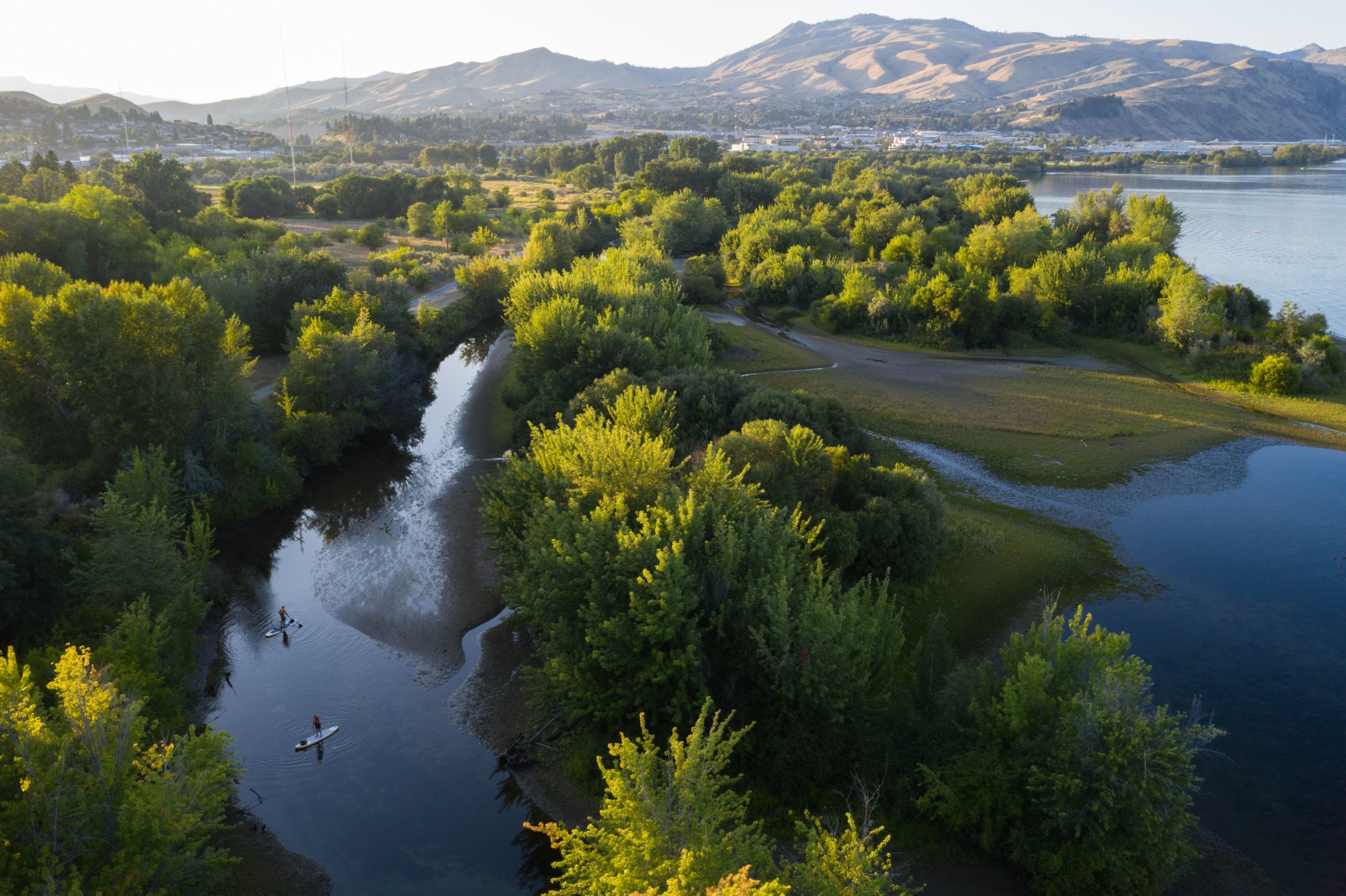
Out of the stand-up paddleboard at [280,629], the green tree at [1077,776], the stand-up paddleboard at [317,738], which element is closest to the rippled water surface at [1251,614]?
the green tree at [1077,776]

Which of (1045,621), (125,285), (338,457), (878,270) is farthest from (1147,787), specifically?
(878,270)

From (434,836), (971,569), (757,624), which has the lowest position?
(434,836)

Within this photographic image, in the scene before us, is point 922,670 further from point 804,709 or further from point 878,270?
point 878,270

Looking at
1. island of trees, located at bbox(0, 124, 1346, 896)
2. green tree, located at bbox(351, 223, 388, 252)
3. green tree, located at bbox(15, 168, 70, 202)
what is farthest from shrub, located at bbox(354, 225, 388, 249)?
island of trees, located at bbox(0, 124, 1346, 896)

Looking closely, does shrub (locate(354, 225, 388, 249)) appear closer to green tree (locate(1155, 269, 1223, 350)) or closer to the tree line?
the tree line

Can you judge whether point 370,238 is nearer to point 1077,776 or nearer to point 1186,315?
point 1186,315

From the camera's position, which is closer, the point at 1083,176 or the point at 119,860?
the point at 119,860

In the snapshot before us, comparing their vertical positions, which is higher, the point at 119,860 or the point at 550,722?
the point at 119,860
